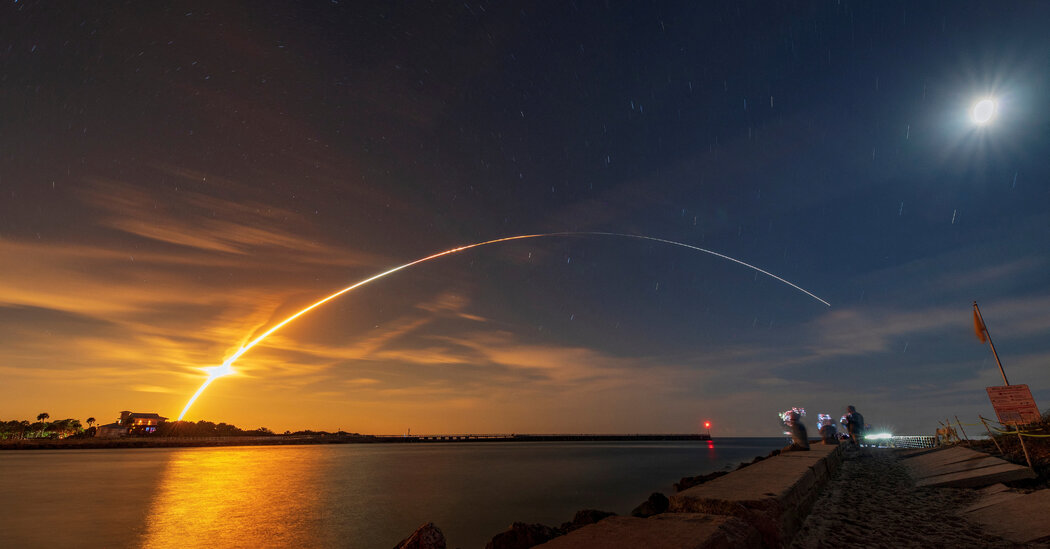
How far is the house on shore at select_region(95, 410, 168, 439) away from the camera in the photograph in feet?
582

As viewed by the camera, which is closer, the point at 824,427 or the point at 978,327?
the point at 978,327

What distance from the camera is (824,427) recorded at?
30016mm

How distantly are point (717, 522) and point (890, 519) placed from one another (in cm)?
594

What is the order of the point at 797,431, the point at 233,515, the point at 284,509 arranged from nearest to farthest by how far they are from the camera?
the point at 233,515
the point at 284,509
the point at 797,431

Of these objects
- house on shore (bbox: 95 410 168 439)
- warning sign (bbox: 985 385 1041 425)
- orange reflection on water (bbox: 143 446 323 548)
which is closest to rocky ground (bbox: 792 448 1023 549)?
warning sign (bbox: 985 385 1041 425)

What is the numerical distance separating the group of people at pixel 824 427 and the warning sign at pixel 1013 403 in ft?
42.7

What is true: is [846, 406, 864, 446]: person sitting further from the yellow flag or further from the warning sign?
the warning sign

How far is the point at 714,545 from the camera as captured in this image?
15.1 ft

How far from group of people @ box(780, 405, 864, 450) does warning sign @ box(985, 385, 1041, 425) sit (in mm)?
13000

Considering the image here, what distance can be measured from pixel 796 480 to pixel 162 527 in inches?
962

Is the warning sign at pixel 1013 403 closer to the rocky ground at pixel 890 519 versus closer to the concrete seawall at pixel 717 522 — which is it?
the rocky ground at pixel 890 519

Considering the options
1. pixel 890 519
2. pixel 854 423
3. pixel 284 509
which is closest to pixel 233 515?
pixel 284 509

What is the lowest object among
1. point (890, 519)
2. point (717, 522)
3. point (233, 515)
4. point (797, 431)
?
point (233, 515)

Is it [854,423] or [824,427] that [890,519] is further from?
[854,423]
